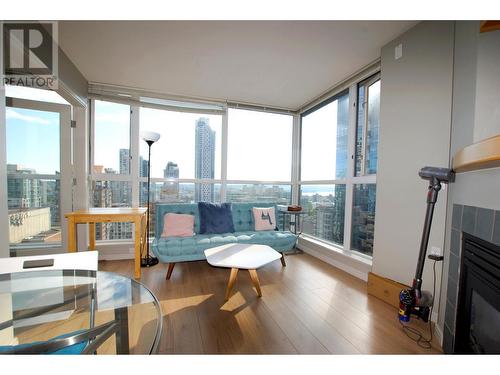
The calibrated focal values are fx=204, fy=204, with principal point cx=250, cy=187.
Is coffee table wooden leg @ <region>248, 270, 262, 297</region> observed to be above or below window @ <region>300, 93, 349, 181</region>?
below

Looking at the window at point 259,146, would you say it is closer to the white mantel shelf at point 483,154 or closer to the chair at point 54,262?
the chair at point 54,262

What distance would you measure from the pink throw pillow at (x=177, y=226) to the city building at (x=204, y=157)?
2.51 ft

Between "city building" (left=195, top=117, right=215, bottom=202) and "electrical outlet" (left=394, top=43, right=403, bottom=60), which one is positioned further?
"city building" (left=195, top=117, right=215, bottom=202)

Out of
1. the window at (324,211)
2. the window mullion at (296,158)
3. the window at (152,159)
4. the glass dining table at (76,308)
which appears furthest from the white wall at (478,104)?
the window at (152,159)

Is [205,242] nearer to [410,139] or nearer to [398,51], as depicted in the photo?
[410,139]

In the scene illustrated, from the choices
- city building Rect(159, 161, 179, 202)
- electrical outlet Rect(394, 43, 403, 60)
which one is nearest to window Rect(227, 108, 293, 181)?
city building Rect(159, 161, 179, 202)

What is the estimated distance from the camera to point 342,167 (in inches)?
118

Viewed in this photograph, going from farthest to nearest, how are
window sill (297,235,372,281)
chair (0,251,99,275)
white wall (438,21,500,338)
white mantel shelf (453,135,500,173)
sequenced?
window sill (297,235,372,281)
white wall (438,21,500,338)
chair (0,251,99,275)
white mantel shelf (453,135,500,173)

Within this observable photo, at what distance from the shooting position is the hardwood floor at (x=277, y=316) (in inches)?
54.7

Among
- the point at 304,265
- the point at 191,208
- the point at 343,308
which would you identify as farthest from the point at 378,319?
the point at 191,208

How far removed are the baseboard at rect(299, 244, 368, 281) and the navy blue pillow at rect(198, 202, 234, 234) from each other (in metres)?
1.37

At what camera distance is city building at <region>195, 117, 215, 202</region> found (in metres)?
3.57
